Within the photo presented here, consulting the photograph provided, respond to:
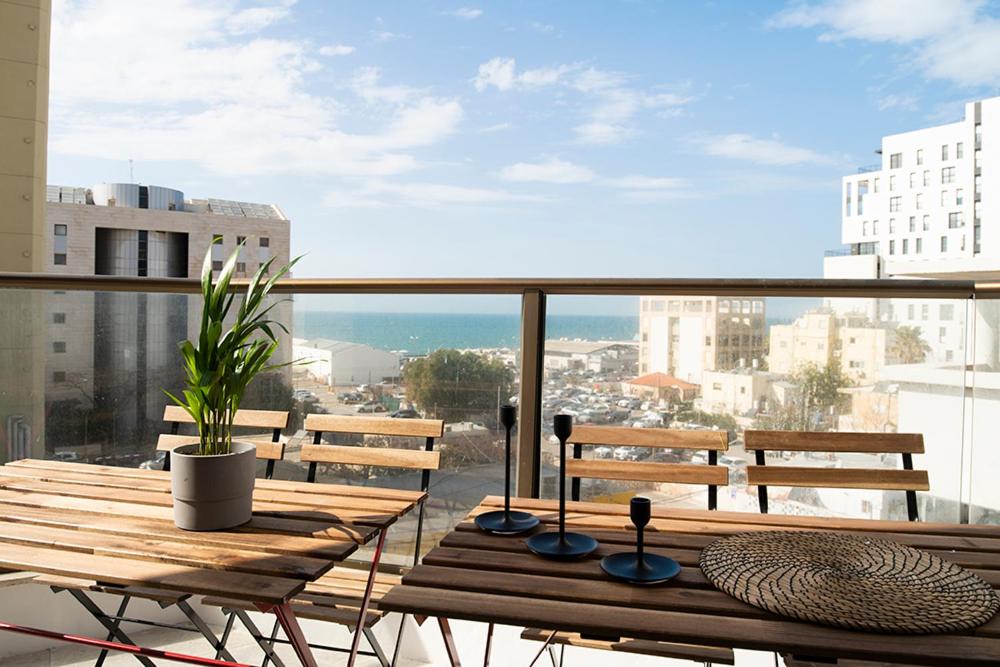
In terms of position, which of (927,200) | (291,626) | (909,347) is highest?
(927,200)

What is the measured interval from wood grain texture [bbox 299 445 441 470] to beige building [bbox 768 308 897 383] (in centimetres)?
129

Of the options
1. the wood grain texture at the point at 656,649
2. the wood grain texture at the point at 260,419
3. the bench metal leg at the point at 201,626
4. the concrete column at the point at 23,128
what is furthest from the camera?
the concrete column at the point at 23,128

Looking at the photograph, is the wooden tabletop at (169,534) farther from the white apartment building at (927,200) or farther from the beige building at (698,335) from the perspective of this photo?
the white apartment building at (927,200)

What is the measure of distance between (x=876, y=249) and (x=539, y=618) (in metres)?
72.1

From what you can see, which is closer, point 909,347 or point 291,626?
point 291,626

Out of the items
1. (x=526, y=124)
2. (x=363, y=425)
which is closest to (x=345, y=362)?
(x=363, y=425)

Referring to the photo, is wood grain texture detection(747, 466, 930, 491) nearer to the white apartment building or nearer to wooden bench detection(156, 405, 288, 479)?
wooden bench detection(156, 405, 288, 479)

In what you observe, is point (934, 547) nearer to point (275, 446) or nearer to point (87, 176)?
point (275, 446)

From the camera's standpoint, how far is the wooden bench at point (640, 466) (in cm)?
Result: 199

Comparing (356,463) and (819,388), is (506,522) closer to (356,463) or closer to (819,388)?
(356,463)

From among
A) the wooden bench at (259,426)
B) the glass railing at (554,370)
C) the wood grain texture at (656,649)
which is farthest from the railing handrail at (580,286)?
the wood grain texture at (656,649)

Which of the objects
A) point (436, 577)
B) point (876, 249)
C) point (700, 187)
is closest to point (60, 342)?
point (436, 577)

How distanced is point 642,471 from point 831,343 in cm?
98

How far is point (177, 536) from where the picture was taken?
5.42ft
